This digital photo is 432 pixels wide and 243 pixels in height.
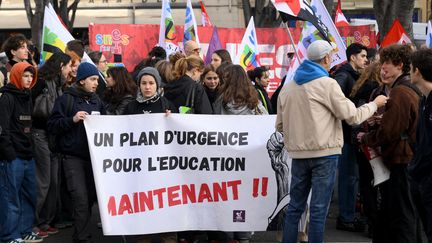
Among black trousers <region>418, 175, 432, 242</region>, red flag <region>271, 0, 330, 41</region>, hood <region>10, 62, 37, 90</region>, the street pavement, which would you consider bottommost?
the street pavement

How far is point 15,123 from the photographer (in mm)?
7656

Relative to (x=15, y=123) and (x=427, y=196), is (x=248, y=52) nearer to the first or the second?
(x=15, y=123)

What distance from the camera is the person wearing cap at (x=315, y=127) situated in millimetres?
6625

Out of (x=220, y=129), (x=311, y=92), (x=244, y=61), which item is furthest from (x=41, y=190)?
(x=244, y=61)

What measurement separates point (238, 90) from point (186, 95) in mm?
521

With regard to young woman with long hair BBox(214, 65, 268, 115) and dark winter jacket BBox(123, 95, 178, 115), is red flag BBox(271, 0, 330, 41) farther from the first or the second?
dark winter jacket BBox(123, 95, 178, 115)

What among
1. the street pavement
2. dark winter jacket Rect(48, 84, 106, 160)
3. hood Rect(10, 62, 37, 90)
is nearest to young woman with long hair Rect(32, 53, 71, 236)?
the street pavement

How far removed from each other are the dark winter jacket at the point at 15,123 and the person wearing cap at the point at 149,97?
1.01 m

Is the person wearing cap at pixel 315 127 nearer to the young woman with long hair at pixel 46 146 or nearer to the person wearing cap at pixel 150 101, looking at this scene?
the person wearing cap at pixel 150 101

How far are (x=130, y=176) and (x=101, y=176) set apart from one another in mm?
257

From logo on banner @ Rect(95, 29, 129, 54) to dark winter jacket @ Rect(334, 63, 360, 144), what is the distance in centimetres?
761

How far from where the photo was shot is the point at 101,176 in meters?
7.24

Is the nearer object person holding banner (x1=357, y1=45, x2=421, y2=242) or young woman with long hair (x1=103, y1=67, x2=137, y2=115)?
person holding banner (x1=357, y1=45, x2=421, y2=242)

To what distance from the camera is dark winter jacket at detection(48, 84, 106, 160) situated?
7.38m
